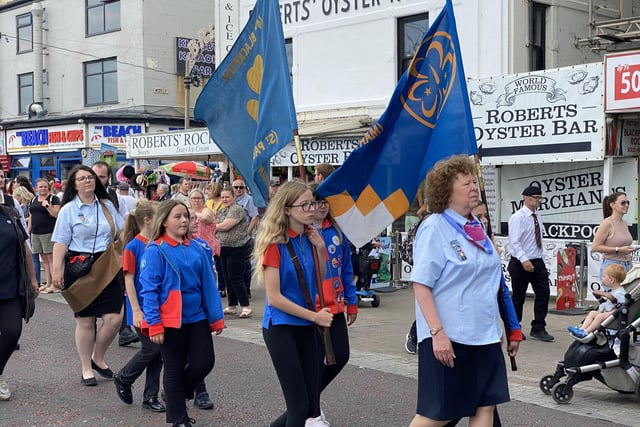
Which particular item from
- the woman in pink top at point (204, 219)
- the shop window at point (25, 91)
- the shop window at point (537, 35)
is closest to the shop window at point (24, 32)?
the shop window at point (25, 91)

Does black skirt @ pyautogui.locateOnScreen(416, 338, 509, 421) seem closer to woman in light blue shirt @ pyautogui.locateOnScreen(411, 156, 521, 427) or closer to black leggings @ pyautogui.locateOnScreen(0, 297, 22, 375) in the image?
woman in light blue shirt @ pyautogui.locateOnScreen(411, 156, 521, 427)

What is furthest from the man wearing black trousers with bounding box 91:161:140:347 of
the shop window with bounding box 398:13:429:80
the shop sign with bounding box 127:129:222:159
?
the shop window with bounding box 398:13:429:80

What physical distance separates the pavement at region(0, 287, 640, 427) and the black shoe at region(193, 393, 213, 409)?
7 cm

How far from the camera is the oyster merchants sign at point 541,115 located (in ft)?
40.3

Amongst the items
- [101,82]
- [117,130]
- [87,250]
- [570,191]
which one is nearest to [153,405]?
[87,250]

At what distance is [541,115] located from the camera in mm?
12805

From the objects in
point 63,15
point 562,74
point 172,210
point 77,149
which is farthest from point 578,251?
point 63,15

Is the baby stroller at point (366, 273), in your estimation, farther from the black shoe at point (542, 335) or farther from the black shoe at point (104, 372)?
the black shoe at point (104, 372)

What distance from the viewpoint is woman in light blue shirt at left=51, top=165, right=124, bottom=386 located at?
7184 millimetres

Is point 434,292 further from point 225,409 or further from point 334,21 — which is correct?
point 334,21

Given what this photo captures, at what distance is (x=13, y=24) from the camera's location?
35719 mm

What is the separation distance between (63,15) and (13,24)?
3.86 metres

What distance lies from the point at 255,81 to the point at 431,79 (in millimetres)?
1786

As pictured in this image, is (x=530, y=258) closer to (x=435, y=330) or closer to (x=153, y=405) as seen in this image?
(x=153, y=405)
